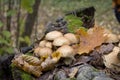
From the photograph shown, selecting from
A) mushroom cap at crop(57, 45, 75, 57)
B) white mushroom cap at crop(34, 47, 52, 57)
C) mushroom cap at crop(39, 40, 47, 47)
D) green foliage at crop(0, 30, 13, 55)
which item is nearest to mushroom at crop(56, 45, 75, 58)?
mushroom cap at crop(57, 45, 75, 57)

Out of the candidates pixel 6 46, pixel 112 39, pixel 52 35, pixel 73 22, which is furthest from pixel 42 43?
pixel 6 46

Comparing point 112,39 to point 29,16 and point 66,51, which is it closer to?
point 66,51

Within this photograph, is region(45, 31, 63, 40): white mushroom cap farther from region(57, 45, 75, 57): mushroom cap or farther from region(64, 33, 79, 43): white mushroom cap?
region(57, 45, 75, 57): mushroom cap

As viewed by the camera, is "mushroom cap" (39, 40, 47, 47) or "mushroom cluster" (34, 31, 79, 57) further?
"mushroom cap" (39, 40, 47, 47)

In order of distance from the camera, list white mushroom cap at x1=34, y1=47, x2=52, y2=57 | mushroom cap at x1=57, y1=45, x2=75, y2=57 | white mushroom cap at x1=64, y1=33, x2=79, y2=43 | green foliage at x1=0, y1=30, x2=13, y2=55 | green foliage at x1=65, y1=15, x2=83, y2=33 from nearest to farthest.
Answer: mushroom cap at x1=57, y1=45, x2=75, y2=57
white mushroom cap at x1=34, y1=47, x2=52, y2=57
white mushroom cap at x1=64, y1=33, x2=79, y2=43
green foliage at x1=65, y1=15, x2=83, y2=33
green foliage at x1=0, y1=30, x2=13, y2=55

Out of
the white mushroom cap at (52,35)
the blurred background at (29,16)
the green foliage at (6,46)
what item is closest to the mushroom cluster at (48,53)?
the white mushroom cap at (52,35)

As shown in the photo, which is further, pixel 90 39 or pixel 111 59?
pixel 90 39

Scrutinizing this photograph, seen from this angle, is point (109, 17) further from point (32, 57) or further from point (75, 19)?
point (32, 57)
